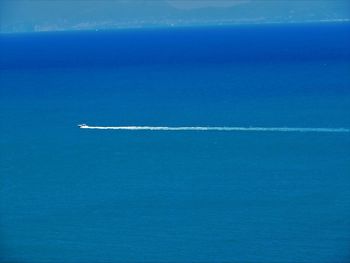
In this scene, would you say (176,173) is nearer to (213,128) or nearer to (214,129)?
(214,129)

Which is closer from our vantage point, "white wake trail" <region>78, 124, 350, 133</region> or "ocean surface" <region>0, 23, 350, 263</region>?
"ocean surface" <region>0, 23, 350, 263</region>

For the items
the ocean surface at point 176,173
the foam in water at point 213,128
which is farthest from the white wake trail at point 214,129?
the ocean surface at point 176,173

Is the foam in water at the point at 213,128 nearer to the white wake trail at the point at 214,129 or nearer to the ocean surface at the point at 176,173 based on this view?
the white wake trail at the point at 214,129

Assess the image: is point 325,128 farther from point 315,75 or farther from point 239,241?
point 315,75

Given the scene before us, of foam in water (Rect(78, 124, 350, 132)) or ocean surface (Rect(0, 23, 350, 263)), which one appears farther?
foam in water (Rect(78, 124, 350, 132))

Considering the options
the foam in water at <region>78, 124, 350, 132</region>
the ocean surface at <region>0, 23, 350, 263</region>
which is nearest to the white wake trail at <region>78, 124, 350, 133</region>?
the foam in water at <region>78, 124, 350, 132</region>

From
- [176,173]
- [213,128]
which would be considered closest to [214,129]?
[213,128]

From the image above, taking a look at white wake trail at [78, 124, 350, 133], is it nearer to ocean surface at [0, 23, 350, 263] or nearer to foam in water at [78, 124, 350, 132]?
foam in water at [78, 124, 350, 132]

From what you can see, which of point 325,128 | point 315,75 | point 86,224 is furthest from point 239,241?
point 315,75

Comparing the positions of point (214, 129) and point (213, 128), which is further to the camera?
point (213, 128)
